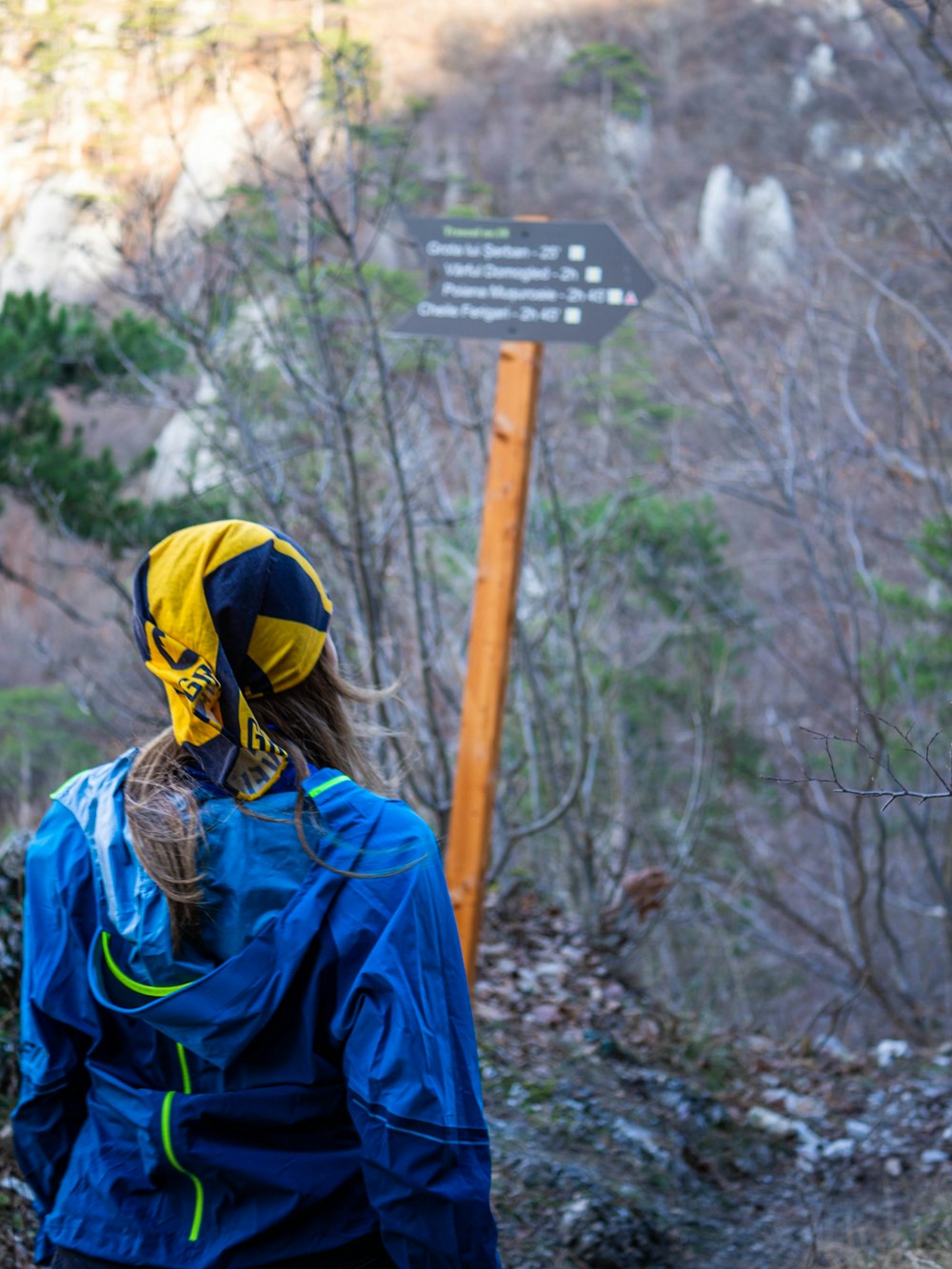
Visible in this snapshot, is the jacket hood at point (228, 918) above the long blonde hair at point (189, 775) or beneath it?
beneath

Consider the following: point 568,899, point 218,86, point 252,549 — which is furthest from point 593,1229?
point 218,86

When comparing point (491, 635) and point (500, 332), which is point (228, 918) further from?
point (500, 332)

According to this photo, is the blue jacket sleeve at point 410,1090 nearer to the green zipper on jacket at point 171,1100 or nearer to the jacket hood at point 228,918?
the jacket hood at point 228,918

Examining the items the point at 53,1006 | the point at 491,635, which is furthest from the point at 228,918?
the point at 491,635

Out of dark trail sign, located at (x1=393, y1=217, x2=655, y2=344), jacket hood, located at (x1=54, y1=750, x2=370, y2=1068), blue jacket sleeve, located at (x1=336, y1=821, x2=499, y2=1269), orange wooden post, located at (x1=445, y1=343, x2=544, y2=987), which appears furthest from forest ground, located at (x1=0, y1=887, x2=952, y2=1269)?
dark trail sign, located at (x1=393, y1=217, x2=655, y2=344)

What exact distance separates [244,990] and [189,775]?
292 mm

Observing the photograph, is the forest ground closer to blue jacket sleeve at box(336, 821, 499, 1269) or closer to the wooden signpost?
the wooden signpost

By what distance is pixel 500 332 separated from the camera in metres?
3.25

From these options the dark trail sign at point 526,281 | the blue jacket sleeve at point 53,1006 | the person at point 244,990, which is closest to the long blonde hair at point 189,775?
the person at point 244,990

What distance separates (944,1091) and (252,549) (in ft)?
14.3

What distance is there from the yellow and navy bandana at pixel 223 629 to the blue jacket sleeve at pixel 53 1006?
0.22 meters

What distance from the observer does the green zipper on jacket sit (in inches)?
54.3

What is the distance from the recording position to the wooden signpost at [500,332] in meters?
3.19

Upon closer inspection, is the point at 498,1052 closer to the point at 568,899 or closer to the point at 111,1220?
the point at 568,899
